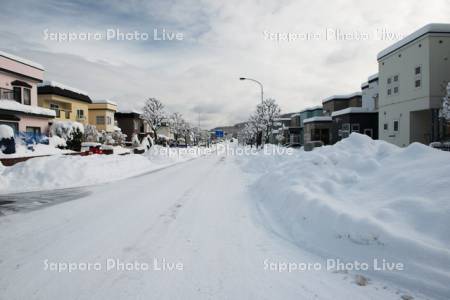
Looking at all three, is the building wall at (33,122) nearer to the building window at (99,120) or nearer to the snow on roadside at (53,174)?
the snow on roadside at (53,174)

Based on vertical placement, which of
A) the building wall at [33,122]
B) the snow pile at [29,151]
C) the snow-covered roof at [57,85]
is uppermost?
the snow-covered roof at [57,85]

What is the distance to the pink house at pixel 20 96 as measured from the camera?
21.8 m

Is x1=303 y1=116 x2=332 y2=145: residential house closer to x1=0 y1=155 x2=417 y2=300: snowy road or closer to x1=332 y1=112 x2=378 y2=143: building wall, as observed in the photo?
x1=332 y1=112 x2=378 y2=143: building wall

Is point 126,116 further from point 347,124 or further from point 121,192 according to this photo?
point 121,192

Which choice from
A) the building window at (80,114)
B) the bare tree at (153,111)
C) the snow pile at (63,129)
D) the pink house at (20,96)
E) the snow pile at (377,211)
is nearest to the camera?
the snow pile at (377,211)

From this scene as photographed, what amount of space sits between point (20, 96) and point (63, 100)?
9455 mm

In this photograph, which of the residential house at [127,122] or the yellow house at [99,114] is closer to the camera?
the yellow house at [99,114]

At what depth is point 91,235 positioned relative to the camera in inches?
207

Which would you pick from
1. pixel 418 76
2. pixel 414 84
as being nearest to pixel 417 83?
pixel 414 84

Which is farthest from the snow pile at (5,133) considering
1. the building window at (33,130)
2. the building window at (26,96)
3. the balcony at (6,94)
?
the building window at (26,96)

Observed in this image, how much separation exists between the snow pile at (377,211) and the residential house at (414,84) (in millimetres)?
16760

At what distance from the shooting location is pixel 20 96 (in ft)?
80.0

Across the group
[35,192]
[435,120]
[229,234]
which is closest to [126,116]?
[35,192]

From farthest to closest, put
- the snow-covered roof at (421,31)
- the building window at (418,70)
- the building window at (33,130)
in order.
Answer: the building window at (33,130), the building window at (418,70), the snow-covered roof at (421,31)
